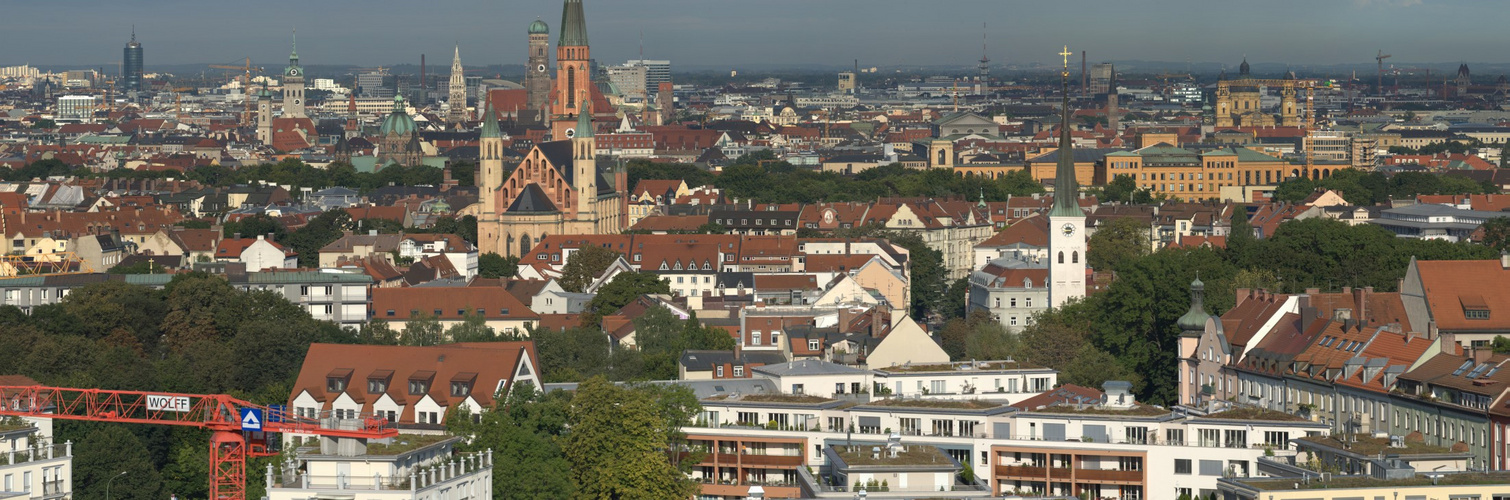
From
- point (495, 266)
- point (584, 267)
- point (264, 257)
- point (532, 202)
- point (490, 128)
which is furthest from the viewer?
point (490, 128)

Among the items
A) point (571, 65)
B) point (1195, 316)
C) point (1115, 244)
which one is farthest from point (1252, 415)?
point (571, 65)

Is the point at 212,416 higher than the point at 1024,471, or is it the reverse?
the point at 212,416

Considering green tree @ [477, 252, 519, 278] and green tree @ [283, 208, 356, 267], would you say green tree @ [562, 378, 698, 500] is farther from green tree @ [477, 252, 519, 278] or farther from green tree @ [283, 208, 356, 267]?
green tree @ [283, 208, 356, 267]

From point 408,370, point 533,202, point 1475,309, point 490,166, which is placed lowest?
point 408,370

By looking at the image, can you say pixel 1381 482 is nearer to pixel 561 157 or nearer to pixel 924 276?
pixel 924 276

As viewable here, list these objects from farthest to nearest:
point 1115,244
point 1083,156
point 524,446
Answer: point 1083,156 → point 1115,244 → point 524,446

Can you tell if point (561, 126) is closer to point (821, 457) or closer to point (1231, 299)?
point (1231, 299)

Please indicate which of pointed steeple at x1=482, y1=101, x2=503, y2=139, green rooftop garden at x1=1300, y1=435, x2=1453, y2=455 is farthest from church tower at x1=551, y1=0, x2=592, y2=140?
green rooftop garden at x1=1300, y1=435, x2=1453, y2=455

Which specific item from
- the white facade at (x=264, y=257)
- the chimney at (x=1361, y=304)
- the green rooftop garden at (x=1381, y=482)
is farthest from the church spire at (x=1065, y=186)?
the green rooftop garden at (x=1381, y=482)
